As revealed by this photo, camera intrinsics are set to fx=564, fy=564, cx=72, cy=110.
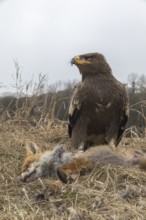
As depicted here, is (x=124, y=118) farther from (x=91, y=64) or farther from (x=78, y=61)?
(x=78, y=61)

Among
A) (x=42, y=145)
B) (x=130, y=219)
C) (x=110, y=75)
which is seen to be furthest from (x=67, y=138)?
(x=130, y=219)

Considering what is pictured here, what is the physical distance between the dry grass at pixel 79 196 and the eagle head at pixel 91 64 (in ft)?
4.72

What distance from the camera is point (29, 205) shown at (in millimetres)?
4383

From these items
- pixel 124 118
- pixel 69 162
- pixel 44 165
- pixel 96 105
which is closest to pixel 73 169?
pixel 69 162

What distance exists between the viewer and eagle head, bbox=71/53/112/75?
261 inches

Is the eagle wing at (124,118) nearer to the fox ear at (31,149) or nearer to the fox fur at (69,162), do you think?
the fox fur at (69,162)

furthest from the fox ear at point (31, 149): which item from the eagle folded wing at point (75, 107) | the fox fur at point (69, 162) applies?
the eagle folded wing at point (75, 107)

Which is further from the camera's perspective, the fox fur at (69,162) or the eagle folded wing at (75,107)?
the eagle folded wing at (75,107)

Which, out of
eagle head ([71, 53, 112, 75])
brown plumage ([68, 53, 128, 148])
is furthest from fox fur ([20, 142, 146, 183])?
eagle head ([71, 53, 112, 75])

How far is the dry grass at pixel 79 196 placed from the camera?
423cm

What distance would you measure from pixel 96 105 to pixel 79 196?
1.98 metres

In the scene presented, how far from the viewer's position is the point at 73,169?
5.17 m

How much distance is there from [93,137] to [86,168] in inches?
64.7

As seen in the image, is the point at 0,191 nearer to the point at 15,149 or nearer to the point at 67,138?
the point at 15,149
